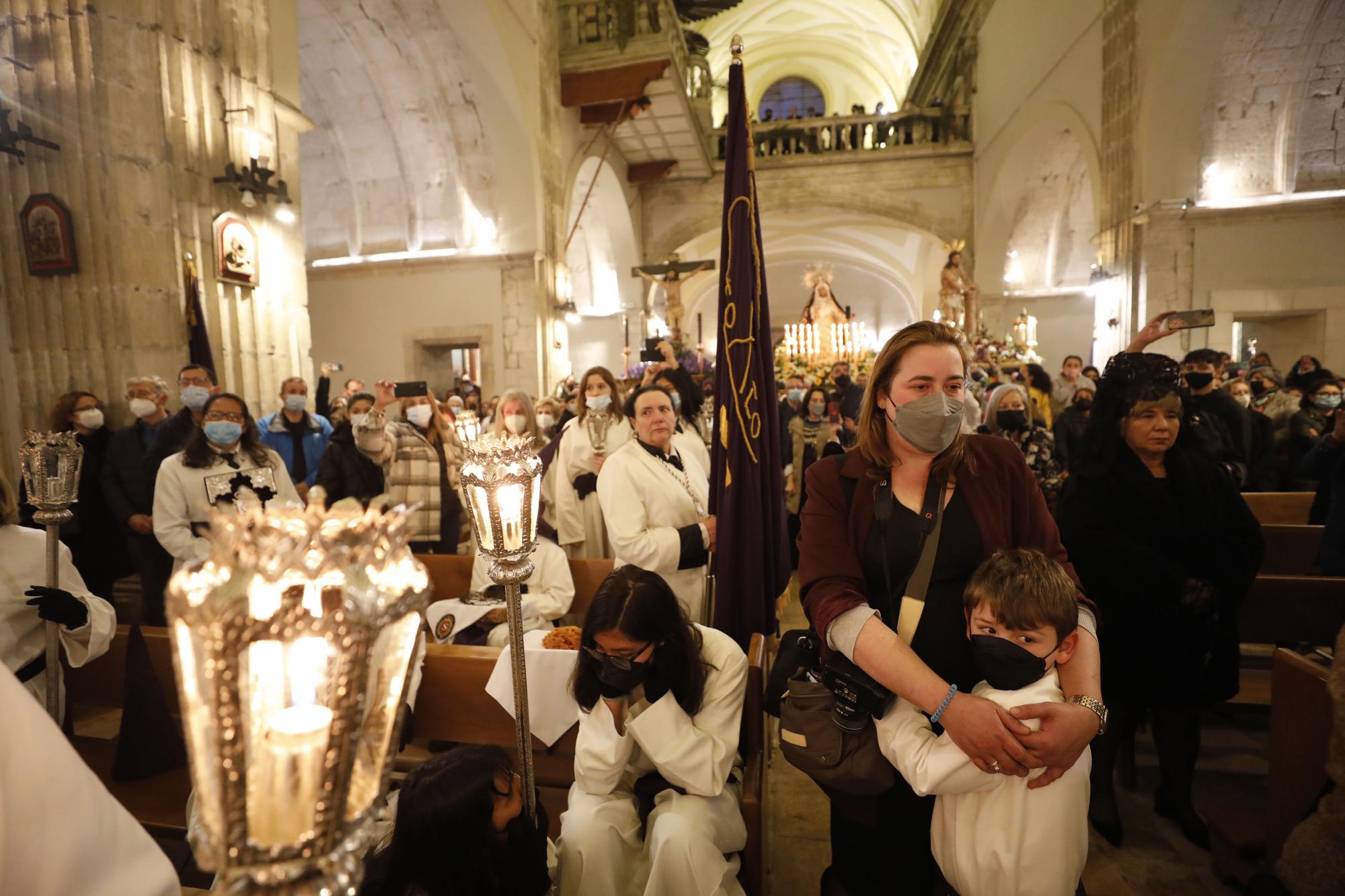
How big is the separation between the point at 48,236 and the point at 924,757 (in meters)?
6.58

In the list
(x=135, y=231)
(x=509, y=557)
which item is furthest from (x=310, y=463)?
(x=509, y=557)

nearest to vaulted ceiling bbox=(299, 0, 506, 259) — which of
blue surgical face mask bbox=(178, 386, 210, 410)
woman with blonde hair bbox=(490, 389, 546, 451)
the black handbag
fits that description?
blue surgical face mask bbox=(178, 386, 210, 410)

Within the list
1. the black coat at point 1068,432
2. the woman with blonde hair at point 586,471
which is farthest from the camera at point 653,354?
the black coat at point 1068,432

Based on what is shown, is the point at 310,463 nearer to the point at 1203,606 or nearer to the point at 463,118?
the point at 1203,606

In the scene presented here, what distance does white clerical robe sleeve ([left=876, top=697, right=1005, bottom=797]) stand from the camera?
1.45m

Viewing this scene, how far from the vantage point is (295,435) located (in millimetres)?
5137

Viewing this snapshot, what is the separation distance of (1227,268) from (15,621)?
12710mm

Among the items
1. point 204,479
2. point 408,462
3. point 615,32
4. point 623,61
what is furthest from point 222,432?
point 615,32

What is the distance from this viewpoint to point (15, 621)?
195 cm

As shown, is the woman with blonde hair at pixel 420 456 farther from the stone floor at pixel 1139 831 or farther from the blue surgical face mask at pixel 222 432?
the stone floor at pixel 1139 831

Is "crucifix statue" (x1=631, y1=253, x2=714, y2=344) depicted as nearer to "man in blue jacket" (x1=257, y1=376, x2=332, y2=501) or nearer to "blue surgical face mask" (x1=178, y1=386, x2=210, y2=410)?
"man in blue jacket" (x1=257, y1=376, x2=332, y2=501)

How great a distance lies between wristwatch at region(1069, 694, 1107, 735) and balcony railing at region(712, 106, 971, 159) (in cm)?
1688

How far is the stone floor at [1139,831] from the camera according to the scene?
89.7 inches

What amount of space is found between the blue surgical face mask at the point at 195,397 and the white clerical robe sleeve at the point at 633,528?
3142 mm
